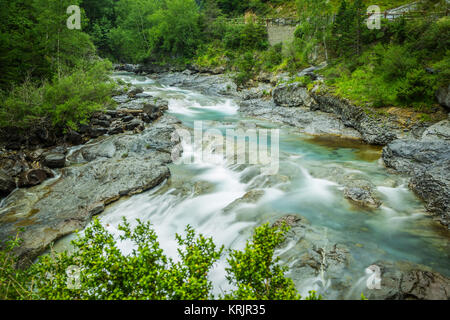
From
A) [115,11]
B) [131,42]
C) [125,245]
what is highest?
[115,11]

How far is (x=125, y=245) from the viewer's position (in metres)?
6.69

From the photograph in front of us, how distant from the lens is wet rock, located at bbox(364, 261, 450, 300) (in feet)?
15.0

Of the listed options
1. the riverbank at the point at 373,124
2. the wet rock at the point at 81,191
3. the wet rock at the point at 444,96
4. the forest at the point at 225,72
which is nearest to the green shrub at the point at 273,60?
the forest at the point at 225,72

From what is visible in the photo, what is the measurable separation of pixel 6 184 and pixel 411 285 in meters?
12.9

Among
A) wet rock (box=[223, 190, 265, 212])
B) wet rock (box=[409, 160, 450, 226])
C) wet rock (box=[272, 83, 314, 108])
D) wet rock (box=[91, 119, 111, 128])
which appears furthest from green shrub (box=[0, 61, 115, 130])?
wet rock (box=[409, 160, 450, 226])

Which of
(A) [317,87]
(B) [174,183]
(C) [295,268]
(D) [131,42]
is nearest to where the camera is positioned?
(C) [295,268]

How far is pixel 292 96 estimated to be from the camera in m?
21.0

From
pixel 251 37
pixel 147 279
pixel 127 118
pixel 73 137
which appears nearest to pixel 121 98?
pixel 127 118

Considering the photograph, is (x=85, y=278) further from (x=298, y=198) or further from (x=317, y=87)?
(x=317, y=87)

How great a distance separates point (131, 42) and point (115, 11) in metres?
17.4

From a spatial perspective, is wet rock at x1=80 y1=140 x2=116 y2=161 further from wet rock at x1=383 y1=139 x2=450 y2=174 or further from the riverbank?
wet rock at x1=383 y1=139 x2=450 y2=174

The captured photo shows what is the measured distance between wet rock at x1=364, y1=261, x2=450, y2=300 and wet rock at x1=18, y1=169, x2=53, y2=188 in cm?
1180

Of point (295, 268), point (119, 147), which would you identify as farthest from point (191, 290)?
point (119, 147)

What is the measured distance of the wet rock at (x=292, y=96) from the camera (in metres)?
20.2
